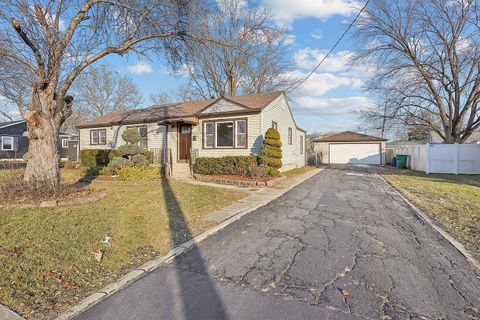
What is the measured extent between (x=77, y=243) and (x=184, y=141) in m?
12.4

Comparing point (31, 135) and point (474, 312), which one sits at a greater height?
point (31, 135)

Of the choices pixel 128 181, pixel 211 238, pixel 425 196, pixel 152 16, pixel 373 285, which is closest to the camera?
pixel 373 285

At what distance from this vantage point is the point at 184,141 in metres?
16.3

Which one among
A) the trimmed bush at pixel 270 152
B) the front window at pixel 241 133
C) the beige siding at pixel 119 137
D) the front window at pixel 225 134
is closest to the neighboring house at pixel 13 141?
the beige siding at pixel 119 137

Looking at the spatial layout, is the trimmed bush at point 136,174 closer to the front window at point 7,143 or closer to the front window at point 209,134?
the front window at point 209,134

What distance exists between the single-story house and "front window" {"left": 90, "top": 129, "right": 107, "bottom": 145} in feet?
0.25

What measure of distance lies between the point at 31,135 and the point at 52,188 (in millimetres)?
1558

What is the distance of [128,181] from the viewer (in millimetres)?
11266

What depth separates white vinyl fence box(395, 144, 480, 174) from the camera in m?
16.4

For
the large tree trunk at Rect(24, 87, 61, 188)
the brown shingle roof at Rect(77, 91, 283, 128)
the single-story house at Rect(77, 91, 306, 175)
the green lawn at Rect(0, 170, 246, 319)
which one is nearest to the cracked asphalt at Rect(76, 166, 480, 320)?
the green lawn at Rect(0, 170, 246, 319)

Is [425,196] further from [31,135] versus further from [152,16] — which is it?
[31,135]

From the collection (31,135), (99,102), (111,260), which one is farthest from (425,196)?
(99,102)

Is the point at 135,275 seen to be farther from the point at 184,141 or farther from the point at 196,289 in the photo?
the point at 184,141

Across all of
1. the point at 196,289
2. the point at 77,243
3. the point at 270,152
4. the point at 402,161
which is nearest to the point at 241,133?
the point at 270,152
